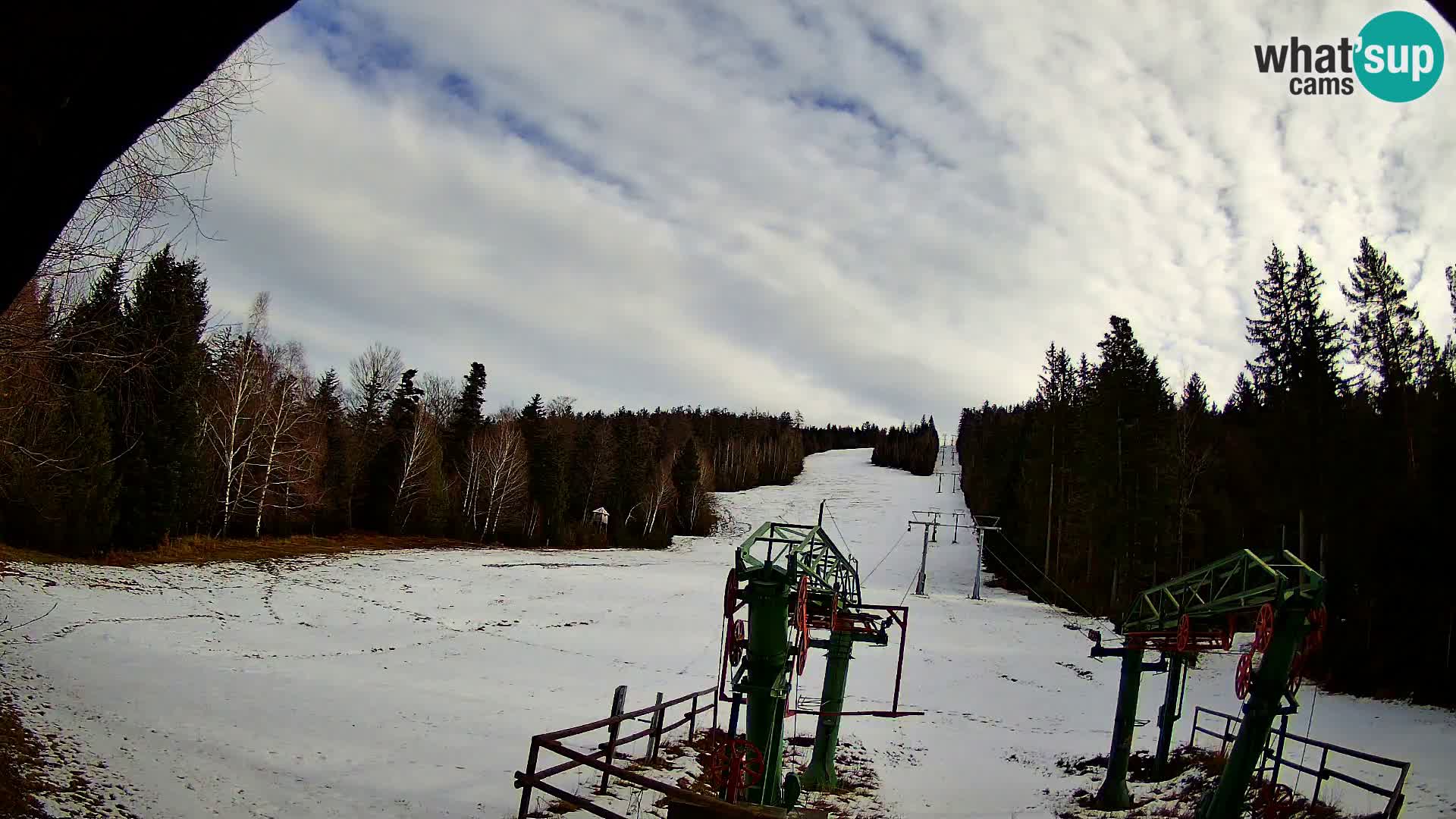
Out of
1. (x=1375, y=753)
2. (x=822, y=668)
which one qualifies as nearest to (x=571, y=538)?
(x=822, y=668)

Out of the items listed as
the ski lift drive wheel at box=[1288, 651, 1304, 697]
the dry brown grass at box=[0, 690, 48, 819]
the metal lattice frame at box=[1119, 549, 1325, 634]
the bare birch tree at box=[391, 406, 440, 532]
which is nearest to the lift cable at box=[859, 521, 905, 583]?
the metal lattice frame at box=[1119, 549, 1325, 634]

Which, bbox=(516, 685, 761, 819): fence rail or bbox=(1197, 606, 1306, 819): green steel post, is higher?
bbox=(1197, 606, 1306, 819): green steel post

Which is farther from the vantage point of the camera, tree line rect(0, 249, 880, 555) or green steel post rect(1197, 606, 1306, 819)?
green steel post rect(1197, 606, 1306, 819)

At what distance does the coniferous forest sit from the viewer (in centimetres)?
2170

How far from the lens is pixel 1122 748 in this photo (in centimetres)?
1440

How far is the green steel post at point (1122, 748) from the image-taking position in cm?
1441

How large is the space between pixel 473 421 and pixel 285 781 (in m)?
53.9

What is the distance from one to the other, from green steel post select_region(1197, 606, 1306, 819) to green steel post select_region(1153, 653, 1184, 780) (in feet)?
13.7

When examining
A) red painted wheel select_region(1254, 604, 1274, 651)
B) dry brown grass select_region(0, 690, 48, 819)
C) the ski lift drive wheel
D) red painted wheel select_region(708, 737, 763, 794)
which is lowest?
dry brown grass select_region(0, 690, 48, 819)

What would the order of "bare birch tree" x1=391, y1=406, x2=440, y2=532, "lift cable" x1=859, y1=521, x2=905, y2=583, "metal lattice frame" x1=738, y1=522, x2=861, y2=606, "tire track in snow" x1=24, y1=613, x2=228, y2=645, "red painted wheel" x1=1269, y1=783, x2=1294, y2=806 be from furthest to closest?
"lift cable" x1=859, y1=521, x2=905, y2=583
"bare birch tree" x1=391, y1=406, x2=440, y2=532
"tire track in snow" x1=24, y1=613, x2=228, y2=645
"red painted wheel" x1=1269, y1=783, x2=1294, y2=806
"metal lattice frame" x1=738, y1=522, x2=861, y2=606

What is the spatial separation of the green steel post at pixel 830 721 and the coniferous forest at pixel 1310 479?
59.4 feet

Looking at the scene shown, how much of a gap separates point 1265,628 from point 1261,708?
1.15 m

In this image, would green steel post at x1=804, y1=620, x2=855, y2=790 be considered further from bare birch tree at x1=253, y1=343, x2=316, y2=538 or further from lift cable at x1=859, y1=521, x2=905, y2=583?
bare birch tree at x1=253, y1=343, x2=316, y2=538

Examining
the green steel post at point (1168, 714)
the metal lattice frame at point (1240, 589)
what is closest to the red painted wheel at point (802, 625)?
the metal lattice frame at point (1240, 589)
